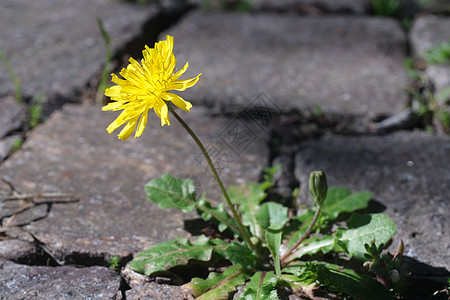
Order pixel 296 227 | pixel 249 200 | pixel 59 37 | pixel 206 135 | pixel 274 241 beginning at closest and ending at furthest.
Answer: pixel 274 241
pixel 296 227
pixel 249 200
pixel 206 135
pixel 59 37

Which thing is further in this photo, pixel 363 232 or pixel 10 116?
pixel 10 116

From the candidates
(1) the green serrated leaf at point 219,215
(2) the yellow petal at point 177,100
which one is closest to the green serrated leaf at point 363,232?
(1) the green serrated leaf at point 219,215

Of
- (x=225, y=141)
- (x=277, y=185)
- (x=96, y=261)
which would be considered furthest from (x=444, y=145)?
(x=96, y=261)

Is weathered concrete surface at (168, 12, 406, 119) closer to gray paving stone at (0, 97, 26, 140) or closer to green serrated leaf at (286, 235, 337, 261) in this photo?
gray paving stone at (0, 97, 26, 140)

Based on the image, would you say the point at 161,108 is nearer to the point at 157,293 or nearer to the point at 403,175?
the point at 157,293

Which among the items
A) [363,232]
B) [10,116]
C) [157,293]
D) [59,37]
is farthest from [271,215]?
[59,37]

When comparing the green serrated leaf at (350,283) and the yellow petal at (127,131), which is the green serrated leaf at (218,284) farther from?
the yellow petal at (127,131)

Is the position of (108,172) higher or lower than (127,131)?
lower
